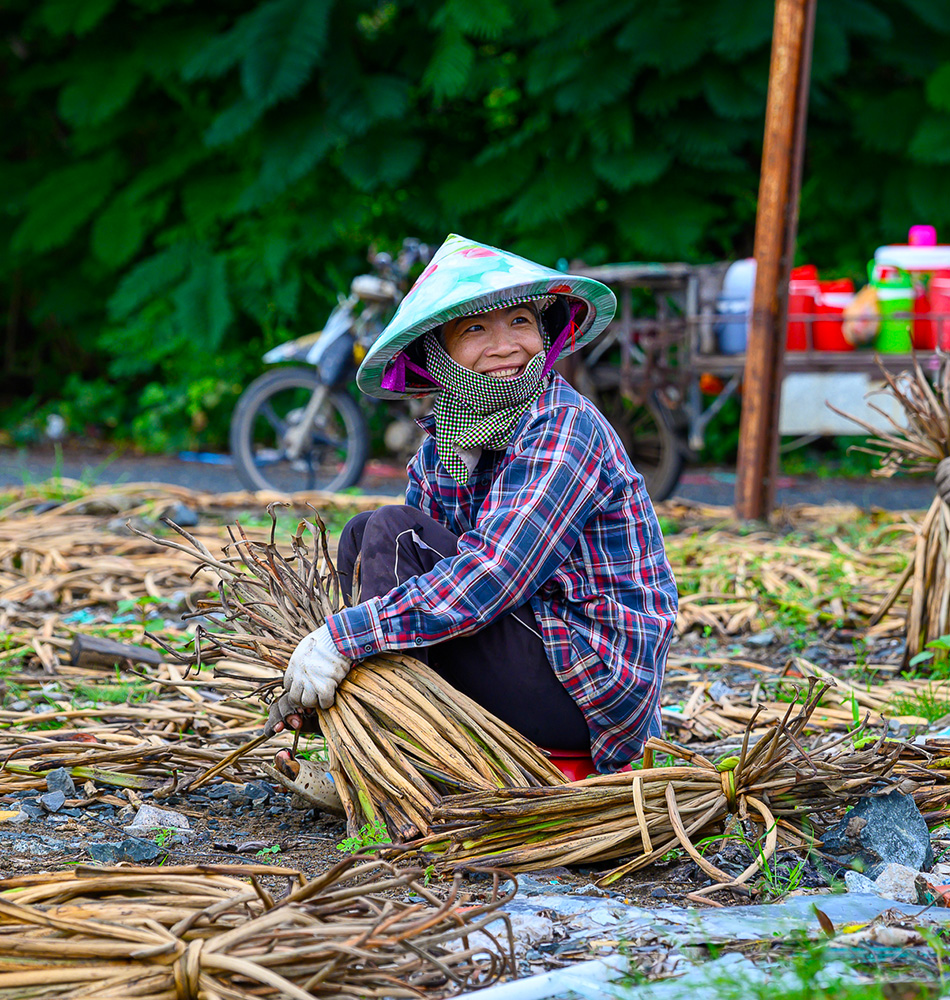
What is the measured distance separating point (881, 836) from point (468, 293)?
3.52 feet

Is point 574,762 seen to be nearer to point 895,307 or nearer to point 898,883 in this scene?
point 898,883

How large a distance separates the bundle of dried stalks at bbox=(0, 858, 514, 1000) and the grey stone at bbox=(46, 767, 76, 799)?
715mm

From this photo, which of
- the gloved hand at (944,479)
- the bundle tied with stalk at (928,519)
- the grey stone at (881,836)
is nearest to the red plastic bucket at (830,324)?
the bundle tied with stalk at (928,519)

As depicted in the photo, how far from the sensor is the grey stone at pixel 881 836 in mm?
1676

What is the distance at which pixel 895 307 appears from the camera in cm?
516

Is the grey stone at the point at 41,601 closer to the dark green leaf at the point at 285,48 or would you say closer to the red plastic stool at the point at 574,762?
the red plastic stool at the point at 574,762

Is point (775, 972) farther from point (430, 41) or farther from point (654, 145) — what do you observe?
point (430, 41)

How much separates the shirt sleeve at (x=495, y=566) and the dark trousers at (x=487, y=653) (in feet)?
0.32

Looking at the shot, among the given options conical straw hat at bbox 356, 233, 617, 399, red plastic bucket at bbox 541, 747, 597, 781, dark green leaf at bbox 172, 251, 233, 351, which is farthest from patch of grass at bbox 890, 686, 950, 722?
dark green leaf at bbox 172, 251, 233, 351

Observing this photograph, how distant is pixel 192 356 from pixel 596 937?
7.47 m

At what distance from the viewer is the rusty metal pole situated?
174 inches

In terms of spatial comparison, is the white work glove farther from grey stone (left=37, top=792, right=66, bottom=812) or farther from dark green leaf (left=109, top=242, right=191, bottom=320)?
dark green leaf (left=109, top=242, right=191, bottom=320)

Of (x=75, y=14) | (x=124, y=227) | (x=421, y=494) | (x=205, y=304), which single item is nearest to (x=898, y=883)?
(x=421, y=494)

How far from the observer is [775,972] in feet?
4.08
